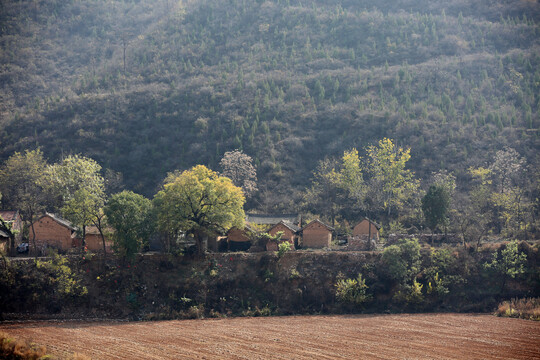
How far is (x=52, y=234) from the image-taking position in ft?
203

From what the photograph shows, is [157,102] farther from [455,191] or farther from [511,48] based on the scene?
[511,48]

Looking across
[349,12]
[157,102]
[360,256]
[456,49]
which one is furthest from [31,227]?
[349,12]

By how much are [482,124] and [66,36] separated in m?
133

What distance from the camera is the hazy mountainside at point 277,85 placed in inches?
3590

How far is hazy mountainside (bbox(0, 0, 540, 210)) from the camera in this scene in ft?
299

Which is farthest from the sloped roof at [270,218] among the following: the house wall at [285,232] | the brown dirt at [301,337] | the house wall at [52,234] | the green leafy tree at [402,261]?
the house wall at [52,234]

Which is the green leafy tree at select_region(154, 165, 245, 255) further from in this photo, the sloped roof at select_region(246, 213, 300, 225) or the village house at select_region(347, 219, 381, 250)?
the village house at select_region(347, 219, 381, 250)

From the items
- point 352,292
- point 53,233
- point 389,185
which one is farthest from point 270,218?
point 53,233

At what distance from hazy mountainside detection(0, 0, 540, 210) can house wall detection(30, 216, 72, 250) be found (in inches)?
955

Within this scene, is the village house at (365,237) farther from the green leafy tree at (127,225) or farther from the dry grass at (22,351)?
the dry grass at (22,351)

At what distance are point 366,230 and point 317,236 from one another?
20.8 ft

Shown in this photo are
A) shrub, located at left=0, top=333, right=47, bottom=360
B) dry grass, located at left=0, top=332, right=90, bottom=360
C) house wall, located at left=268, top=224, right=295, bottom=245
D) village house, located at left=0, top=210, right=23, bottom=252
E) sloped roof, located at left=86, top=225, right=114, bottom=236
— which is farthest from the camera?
sloped roof, located at left=86, top=225, right=114, bottom=236

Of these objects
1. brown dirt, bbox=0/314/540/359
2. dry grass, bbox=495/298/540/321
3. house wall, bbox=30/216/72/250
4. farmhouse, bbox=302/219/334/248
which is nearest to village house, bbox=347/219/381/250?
farmhouse, bbox=302/219/334/248

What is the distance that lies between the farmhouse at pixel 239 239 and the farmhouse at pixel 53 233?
1906cm
